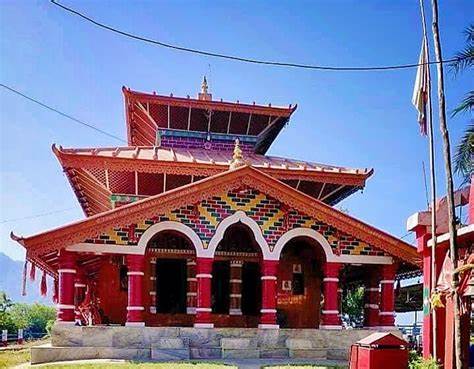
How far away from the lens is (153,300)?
18.2m

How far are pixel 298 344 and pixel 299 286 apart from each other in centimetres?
371

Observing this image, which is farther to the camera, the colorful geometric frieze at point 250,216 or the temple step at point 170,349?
the colorful geometric frieze at point 250,216

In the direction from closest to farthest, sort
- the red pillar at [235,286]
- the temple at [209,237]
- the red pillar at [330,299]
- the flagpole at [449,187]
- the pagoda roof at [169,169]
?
the flagpole at [449,187]
the temple at [209,237]
the red pillar at [330,299]
the pagoda roof at [169,169]
the red pillar at [235,286]

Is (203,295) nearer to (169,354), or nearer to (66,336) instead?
(169,354)

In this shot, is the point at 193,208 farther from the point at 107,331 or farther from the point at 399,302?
the point at 399,302

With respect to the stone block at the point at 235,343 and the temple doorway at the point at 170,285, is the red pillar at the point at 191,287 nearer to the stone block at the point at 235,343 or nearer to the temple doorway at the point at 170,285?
the temple doorway at the point at 170,285

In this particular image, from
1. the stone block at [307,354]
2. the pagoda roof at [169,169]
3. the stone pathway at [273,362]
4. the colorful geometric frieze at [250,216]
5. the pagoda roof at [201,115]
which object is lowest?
the stone pathway at [273,362]

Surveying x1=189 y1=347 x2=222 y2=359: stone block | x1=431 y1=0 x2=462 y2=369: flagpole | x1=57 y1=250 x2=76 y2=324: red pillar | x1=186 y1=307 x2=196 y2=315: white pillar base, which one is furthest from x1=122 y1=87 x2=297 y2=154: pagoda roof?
x1=431 y1=0 x2=462 y2=369: flagpole

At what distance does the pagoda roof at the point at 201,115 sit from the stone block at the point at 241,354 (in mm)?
8540

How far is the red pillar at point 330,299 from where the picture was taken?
54.9 ft

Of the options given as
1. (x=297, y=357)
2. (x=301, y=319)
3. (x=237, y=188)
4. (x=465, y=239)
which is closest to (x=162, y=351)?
(x=297, y=357)

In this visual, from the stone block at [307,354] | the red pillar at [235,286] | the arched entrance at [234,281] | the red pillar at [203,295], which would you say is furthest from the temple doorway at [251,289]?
the stone block at [307,354]

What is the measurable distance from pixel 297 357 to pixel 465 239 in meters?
6.71

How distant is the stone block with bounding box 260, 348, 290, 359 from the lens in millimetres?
15742
